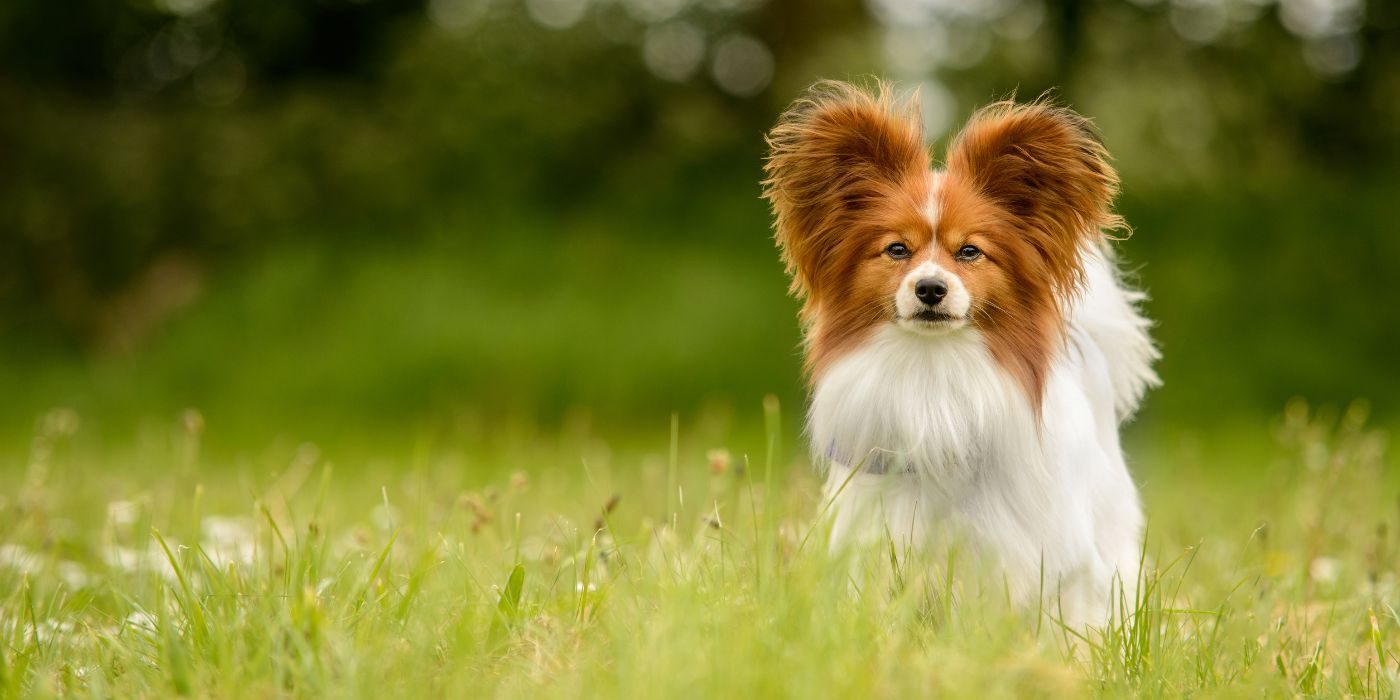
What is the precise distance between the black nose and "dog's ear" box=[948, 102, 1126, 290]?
384 mm

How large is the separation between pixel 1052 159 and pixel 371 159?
10358 mm

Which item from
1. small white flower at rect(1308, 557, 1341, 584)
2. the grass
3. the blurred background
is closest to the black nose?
the grass

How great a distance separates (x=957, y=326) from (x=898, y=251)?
0.90 ft

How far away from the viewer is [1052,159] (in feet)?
11.8

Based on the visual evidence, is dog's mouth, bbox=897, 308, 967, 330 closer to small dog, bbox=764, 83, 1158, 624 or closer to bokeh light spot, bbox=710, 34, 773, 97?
small dog, bbox=764, 83, 1158, 624

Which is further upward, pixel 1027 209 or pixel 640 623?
pixel 1027 209

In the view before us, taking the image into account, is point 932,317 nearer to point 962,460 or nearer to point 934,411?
point 934,411

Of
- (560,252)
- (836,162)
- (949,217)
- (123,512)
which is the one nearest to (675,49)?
(560,252)

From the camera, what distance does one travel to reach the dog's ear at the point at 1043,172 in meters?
3.60

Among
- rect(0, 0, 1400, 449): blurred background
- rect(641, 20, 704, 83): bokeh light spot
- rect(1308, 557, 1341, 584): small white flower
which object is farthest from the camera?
rect(641, 20, 704, 83): bokeh light spot

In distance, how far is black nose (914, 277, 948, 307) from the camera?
3391 millimetres

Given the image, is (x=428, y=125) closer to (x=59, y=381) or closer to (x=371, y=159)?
(x=371, y=159)

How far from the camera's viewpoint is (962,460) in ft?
11.4

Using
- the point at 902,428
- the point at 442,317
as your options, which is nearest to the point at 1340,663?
the point at 902,428
